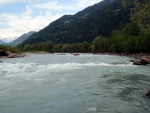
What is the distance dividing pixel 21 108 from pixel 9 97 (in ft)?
10.8

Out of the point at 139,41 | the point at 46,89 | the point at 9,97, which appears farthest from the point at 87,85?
the point at 139,41

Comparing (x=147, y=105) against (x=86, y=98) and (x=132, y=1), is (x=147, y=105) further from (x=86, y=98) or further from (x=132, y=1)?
(x=132, y=1)

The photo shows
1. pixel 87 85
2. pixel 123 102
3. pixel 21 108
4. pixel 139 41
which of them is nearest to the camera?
pixel 21 108

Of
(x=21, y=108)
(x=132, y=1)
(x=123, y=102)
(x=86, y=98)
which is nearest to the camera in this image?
(x=21, y=108)

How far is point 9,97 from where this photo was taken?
1923 cm

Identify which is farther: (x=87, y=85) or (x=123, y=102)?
(x=87, y=85)

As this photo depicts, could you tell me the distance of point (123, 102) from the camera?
17375mm

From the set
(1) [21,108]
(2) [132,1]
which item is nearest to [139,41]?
(2) [132,1]

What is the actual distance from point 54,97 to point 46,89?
10.5 feet

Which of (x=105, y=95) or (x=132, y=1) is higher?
(x=132, y=1)

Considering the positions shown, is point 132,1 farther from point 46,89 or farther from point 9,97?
point 9,97

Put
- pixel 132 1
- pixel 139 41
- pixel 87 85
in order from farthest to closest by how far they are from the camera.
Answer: pixel 139 41 < pixel 132 1 < pixel 87 85

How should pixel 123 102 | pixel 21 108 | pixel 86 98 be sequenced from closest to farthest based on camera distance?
pixel 21 108, pixel 123 102, pixel 86 98

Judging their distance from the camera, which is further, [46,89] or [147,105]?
[46,89]
